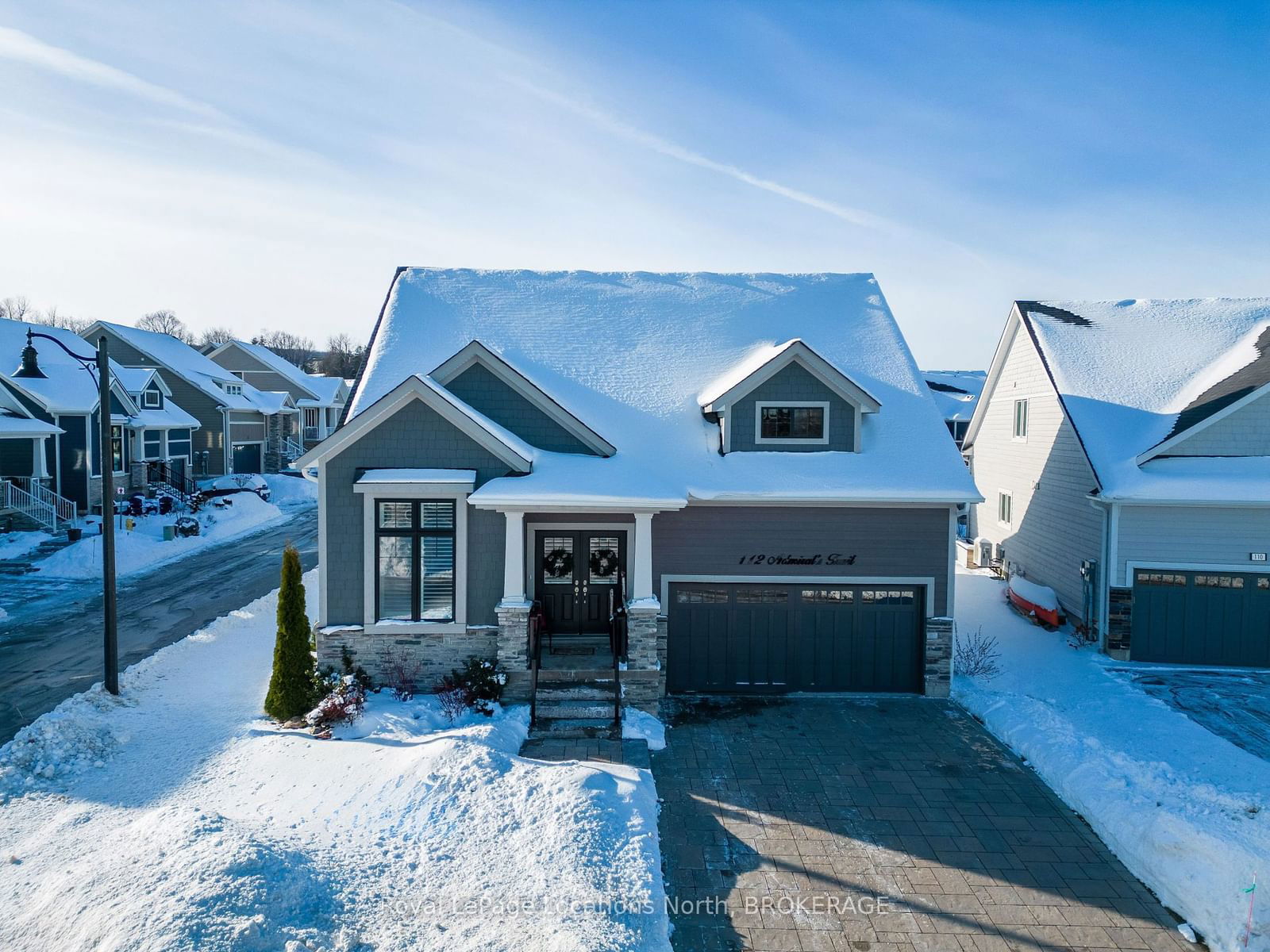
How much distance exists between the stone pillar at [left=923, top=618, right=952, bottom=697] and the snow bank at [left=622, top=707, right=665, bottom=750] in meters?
4.81

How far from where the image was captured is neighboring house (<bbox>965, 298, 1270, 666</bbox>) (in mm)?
13992

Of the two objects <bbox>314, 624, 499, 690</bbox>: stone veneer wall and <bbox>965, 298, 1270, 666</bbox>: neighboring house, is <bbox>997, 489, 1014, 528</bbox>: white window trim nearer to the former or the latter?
<bbox>965, 298, 1270, 666</bbox>: neighboring house

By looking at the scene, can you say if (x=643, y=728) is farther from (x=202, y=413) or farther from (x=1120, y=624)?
(x=202, y=413)

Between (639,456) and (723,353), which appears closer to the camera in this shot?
(639,456)

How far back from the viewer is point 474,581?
37.1 feet

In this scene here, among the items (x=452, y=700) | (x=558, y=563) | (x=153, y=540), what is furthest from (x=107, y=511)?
(x=153, y=540)

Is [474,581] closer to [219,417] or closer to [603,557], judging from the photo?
[603,557]

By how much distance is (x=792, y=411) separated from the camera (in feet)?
42.0

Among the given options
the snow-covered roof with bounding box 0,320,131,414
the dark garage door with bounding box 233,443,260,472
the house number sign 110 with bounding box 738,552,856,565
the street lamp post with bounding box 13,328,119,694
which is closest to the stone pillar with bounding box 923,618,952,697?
the house number sign 110 with bounding box 738,552,856,565

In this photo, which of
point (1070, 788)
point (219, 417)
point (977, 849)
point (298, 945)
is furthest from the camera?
point (219, 417)

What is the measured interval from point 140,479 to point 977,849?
35.3 metres

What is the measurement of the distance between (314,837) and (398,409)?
20.1 ft

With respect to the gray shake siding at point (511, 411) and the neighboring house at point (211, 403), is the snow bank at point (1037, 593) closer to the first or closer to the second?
the gray shake siding at point (511, 411)

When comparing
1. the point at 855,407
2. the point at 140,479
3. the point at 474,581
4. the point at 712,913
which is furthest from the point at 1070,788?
the point at 140,479
